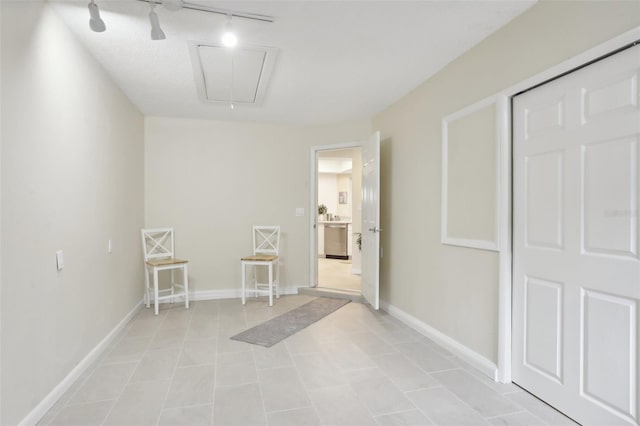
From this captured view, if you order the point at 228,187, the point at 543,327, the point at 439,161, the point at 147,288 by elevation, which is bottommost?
the point at 147,288

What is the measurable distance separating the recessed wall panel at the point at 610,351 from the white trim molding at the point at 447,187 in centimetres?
66

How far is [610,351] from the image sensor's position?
5.53ft

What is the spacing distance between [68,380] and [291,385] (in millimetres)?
1445

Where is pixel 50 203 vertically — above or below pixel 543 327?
above

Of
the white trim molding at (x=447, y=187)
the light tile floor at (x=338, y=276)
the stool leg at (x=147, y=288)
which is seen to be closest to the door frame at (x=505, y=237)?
the white trim molding at (x=447, y=187)

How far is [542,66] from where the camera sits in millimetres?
2018

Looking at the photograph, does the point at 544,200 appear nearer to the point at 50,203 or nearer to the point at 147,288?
the point at 50,203

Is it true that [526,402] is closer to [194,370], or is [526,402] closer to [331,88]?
[194,370]

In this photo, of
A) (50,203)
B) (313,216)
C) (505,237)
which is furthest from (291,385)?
(313,216)

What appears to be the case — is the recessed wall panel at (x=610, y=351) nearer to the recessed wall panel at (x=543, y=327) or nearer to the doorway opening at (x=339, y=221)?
the recessed wall panel at (x=543, y=327)

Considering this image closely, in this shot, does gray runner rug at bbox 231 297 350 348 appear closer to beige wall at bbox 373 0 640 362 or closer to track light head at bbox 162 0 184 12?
beige wall at bbox 373 0 640 362

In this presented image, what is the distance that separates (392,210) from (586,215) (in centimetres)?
223

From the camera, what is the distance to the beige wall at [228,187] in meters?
4.49

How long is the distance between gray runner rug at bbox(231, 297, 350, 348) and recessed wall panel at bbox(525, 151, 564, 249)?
221 cm
